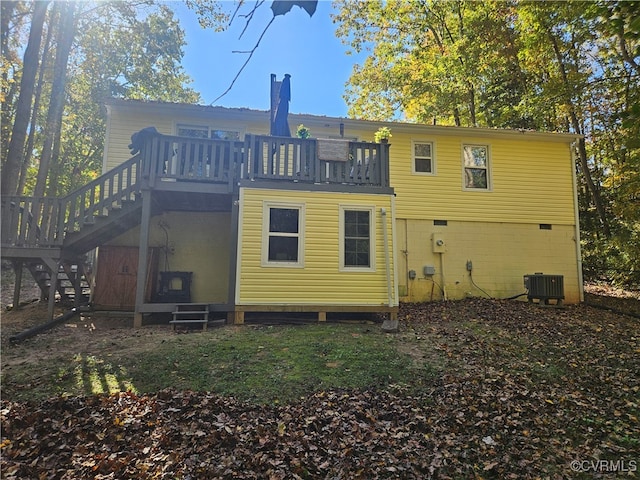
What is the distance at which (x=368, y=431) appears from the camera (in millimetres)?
3865

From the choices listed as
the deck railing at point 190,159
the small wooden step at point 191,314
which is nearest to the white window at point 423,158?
the deck railing at point 190,159

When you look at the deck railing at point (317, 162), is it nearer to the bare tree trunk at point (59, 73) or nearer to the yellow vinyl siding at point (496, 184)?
the yellow vinyl siding at point (496, 184)

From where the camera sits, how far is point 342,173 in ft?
28.7

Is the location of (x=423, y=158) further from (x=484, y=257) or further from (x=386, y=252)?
(x=386, y=252)

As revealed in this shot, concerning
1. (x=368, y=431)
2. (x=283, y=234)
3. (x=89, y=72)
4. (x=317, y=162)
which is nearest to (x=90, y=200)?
(x=283, y=234)

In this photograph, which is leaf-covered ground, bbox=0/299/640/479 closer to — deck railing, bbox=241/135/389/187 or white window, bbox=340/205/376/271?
white window, bbox=340/205/376/271

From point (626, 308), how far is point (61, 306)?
16.0m

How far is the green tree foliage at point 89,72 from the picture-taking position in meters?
16.2

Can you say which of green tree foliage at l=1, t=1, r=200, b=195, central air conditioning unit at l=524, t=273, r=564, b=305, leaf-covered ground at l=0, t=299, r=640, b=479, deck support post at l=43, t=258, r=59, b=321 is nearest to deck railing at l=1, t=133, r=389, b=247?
deck support post at l=43, t=258, r=59, b=321

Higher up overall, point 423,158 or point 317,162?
point 423,158

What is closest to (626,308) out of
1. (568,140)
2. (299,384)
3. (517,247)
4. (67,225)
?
(517,247)

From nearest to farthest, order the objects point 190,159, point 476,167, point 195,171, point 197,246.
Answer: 1. point 195,171
2. point 190,159
3. point 197,246
4. point 476,167

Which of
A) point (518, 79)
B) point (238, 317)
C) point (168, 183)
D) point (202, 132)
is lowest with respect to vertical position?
point (238, 317)

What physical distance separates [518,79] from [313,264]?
16668 millimetres
